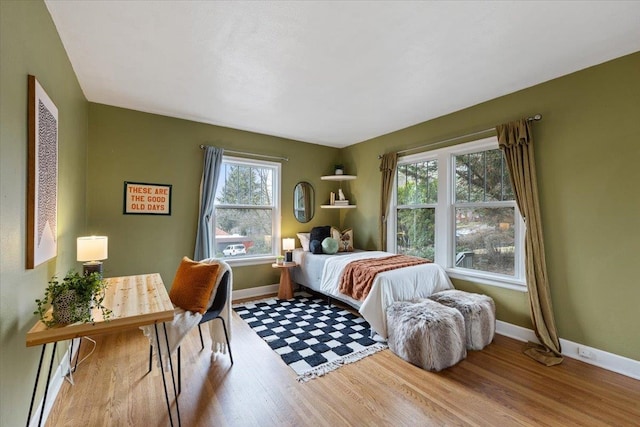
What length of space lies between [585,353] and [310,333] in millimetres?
2456

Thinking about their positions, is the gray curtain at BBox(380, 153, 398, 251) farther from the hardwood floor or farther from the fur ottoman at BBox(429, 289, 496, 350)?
the hardwood floor

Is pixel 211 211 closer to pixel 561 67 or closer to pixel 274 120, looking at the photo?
pixel 274 120

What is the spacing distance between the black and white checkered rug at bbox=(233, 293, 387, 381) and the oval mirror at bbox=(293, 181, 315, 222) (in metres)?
1.43

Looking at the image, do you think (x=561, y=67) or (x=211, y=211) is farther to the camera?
(x=211, y=211)

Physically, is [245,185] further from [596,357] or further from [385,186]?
[596,357]

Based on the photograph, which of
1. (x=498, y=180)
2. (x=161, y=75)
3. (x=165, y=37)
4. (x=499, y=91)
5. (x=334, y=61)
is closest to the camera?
(x=165, y=37)

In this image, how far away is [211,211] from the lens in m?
3.80

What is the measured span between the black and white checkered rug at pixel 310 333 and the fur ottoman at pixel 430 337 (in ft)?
1.06

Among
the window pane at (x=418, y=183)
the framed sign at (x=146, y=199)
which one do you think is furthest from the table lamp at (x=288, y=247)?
the window pane at (x=418, y=183)

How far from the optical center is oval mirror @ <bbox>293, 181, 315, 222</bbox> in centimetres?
470

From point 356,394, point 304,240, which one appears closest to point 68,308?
point 356,394

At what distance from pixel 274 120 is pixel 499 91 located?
8.55ft

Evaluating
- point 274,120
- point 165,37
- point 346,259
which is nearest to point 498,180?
point 346,259

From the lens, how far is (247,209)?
4.27 meters
